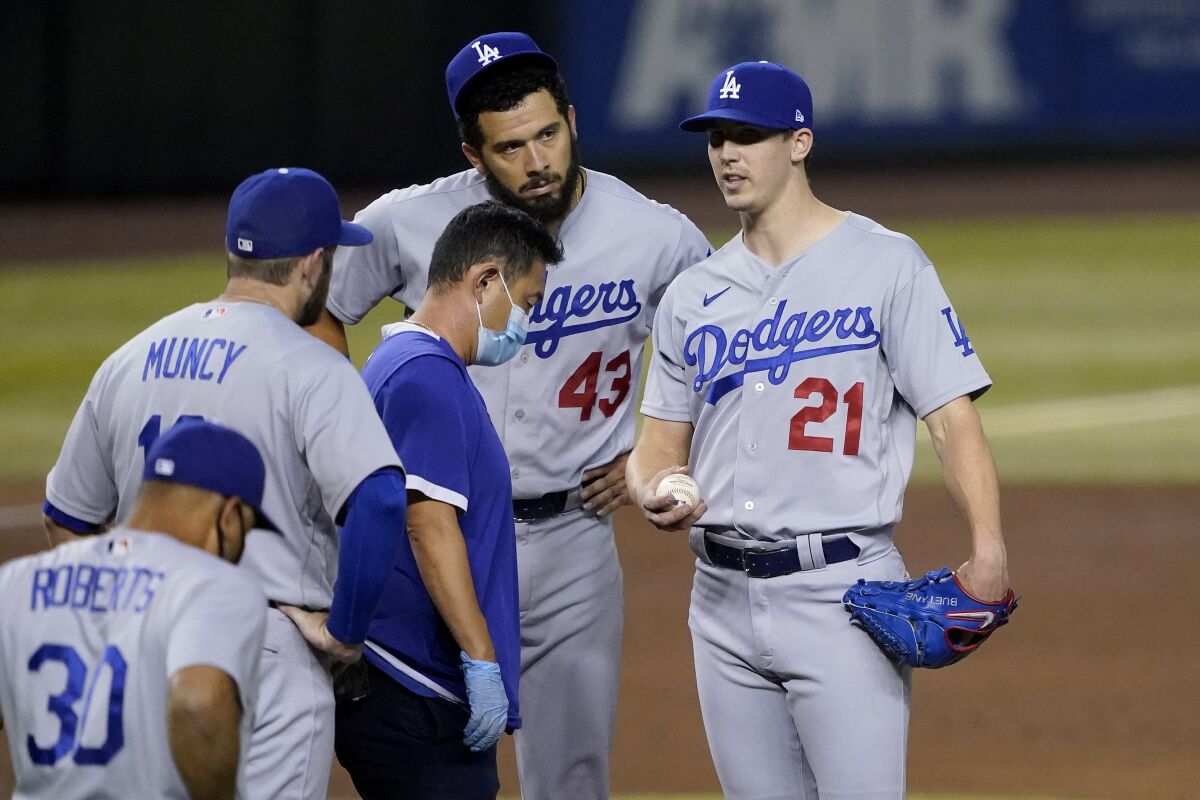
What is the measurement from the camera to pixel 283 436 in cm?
345

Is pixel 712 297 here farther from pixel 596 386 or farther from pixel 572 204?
pixel 572 204

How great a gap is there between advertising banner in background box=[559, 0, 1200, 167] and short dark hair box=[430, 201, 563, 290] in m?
15.5

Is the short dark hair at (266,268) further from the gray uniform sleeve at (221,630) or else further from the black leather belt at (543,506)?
the black leather belt at (543,506)

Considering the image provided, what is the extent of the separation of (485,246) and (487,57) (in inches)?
37.2

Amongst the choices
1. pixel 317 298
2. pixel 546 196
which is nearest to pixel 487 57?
pixel 546 196

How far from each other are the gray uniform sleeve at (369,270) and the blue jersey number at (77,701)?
2.17 metres

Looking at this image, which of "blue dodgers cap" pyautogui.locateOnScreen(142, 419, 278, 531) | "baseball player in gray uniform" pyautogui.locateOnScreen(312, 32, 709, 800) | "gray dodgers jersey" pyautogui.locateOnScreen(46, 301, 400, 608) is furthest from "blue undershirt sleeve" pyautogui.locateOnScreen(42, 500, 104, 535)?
"baseball player in gray uniform" pyautogui.locateOnScreen(312, 32, 709, 800)

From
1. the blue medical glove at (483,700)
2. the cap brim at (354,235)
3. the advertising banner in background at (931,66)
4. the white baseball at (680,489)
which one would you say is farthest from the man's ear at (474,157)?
the advertising banner in background at (931,66)

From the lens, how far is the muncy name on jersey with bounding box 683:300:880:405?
3.88m

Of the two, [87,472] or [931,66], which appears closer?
[87,472]

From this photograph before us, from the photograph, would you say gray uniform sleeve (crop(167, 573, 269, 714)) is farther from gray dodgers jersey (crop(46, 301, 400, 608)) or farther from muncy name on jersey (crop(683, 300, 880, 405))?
muncy name on jersey (crop(683, 300, 880, 405))

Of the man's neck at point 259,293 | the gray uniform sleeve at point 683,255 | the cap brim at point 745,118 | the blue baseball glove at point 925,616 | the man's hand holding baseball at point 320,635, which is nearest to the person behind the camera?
the man's hand holding baseball at point 320,635

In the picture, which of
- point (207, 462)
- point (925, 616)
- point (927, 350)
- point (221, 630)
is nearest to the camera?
point (221, 630)

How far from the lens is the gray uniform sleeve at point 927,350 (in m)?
3.80
